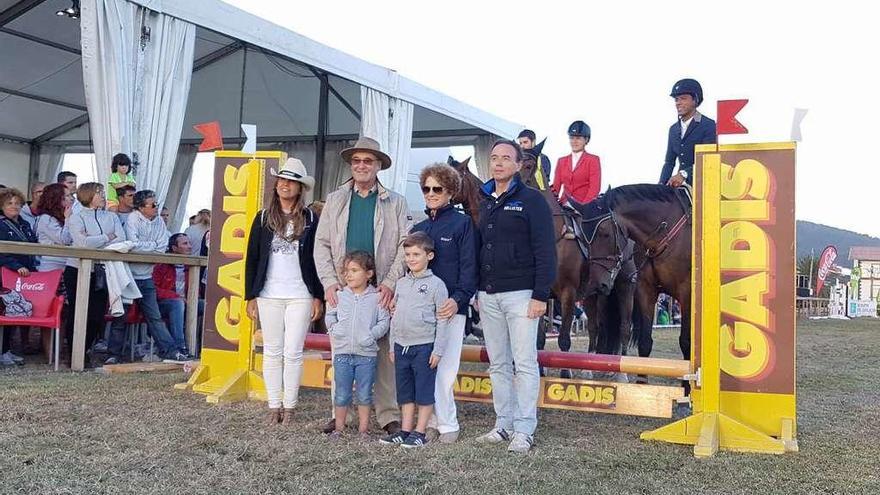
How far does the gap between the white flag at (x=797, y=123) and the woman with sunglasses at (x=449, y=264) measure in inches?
74.9

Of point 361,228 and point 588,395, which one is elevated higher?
point 361,228

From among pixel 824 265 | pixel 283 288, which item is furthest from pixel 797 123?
pixel 824 265

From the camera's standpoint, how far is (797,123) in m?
4.19

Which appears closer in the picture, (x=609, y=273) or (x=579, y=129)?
(x=609, y=273)

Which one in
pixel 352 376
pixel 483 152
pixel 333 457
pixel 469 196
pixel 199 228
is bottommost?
pixel 333 457

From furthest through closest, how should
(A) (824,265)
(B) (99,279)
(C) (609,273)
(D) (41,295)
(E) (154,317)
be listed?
(A) (824,265)
(E) (154,317)
(B) (99,279)
(D) (41,295)
(C) (609,273)

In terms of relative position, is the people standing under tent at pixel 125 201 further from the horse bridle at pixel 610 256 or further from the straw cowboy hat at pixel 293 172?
the horse bridle at pixel 610 256

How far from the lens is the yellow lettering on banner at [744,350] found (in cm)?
425

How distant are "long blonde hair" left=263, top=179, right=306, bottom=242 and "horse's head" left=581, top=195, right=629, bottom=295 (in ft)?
8.36

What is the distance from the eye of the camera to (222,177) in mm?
5727

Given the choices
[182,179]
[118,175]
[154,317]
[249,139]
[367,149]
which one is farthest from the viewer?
[182,179]

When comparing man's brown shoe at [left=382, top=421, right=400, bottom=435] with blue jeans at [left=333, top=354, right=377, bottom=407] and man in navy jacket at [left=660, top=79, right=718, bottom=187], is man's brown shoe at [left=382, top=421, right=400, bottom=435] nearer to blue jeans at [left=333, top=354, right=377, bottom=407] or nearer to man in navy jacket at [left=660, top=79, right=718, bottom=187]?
blue jeans at [left=333, top=354, right=377, bottom=407]

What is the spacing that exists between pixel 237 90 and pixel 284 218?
9.97m

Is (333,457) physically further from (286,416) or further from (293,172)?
(293,172)
